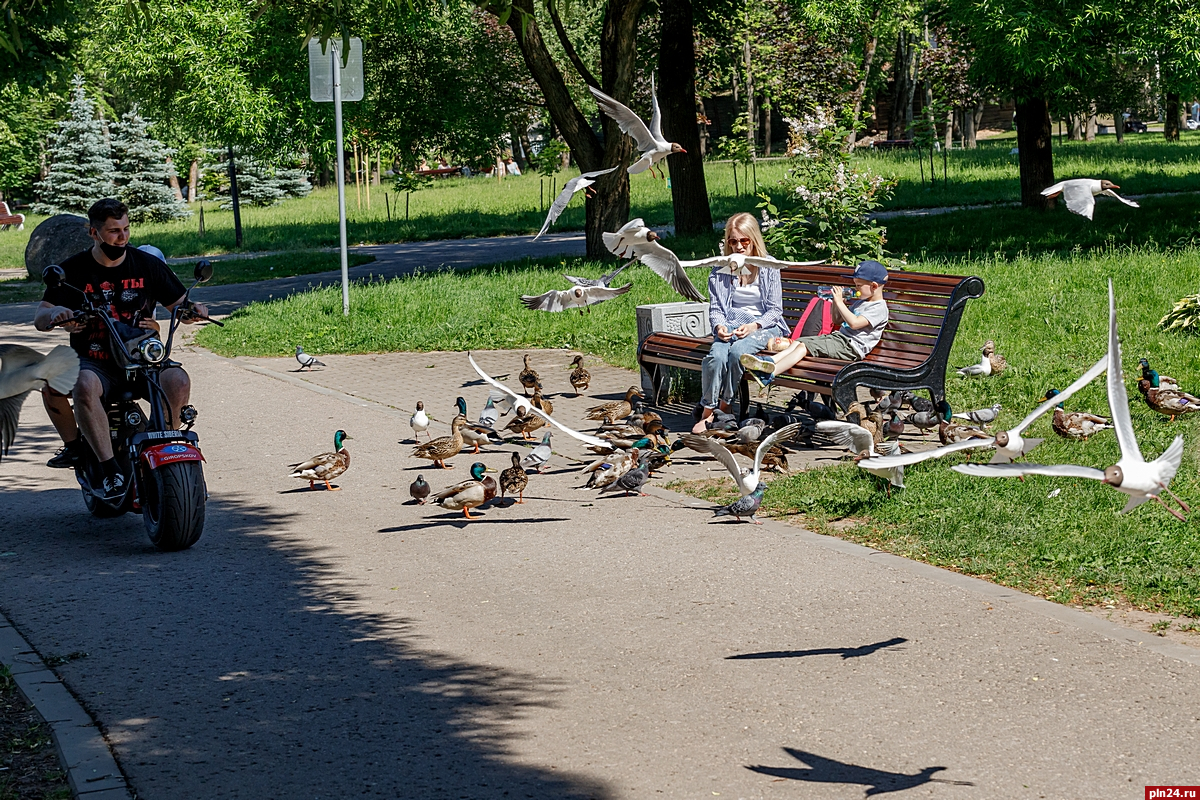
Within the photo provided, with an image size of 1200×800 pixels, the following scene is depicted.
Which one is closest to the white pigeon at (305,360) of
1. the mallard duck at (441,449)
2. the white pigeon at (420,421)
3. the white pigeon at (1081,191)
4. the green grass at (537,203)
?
the white pigeon at (420,421)

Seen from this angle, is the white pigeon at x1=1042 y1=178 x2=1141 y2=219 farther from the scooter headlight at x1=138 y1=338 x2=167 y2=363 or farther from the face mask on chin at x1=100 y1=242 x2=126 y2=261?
the face mask on chin at x1=100 y1=242 x2=126 y2=261

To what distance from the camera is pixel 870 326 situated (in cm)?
962

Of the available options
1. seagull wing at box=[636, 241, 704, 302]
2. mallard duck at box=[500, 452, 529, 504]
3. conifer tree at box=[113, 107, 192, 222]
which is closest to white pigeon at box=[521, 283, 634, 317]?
seagull wing at box=[636, 241, 704, 302]

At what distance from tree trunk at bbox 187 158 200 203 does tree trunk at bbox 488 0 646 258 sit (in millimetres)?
41142

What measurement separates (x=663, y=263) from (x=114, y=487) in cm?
363

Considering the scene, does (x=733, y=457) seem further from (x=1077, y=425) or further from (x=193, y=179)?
(x=193, y=179)

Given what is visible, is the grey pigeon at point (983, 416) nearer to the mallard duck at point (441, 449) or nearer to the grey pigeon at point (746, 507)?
the grey pigeon at point (746, 507)

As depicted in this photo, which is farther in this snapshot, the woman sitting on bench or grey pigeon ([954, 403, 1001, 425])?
the woman sitting on bench

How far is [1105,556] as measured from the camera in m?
6.50

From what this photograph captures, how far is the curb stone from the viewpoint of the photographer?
4320 mm

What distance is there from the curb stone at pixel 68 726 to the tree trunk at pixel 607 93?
1383 cm

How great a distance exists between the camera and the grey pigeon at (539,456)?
9125 mm

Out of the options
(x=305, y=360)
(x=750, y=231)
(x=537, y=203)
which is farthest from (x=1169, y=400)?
(x=537, y=203)

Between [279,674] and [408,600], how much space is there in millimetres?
1097
